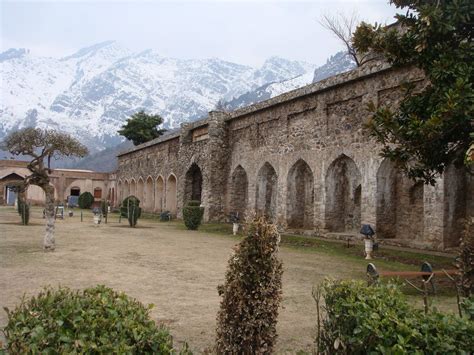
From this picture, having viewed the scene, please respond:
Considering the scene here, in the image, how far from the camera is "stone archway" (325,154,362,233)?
1466 centimetres

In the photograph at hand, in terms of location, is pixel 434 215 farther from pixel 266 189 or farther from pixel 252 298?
pixel 252 298

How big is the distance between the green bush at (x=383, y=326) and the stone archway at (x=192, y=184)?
21.4 metres

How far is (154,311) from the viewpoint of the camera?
5.19m

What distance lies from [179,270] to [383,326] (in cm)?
600

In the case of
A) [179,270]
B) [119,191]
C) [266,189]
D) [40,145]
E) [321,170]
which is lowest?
[179,270]

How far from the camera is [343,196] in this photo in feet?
49.5

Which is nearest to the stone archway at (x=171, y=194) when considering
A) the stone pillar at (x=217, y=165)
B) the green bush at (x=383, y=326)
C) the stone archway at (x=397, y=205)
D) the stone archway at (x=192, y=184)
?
the stone archway at (x=192, y=184)

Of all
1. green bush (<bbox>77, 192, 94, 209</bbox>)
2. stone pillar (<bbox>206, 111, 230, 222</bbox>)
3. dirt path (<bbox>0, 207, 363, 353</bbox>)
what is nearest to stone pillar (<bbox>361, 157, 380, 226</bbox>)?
dirt path (<bbox>0, 207, 363, 353</bbox>)

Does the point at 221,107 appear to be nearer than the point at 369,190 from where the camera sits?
No

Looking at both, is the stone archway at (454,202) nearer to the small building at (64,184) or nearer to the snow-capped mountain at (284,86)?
the small building at (64,184)

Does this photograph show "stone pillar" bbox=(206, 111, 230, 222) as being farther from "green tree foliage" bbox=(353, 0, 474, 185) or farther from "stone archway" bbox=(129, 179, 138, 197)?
"stone archway" bbox=(129, 179, 138, 197)

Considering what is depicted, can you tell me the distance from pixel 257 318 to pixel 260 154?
15.3 meters

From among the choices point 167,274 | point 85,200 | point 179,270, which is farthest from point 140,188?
point 167,274

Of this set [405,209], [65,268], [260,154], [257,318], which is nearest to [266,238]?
[257,318]
